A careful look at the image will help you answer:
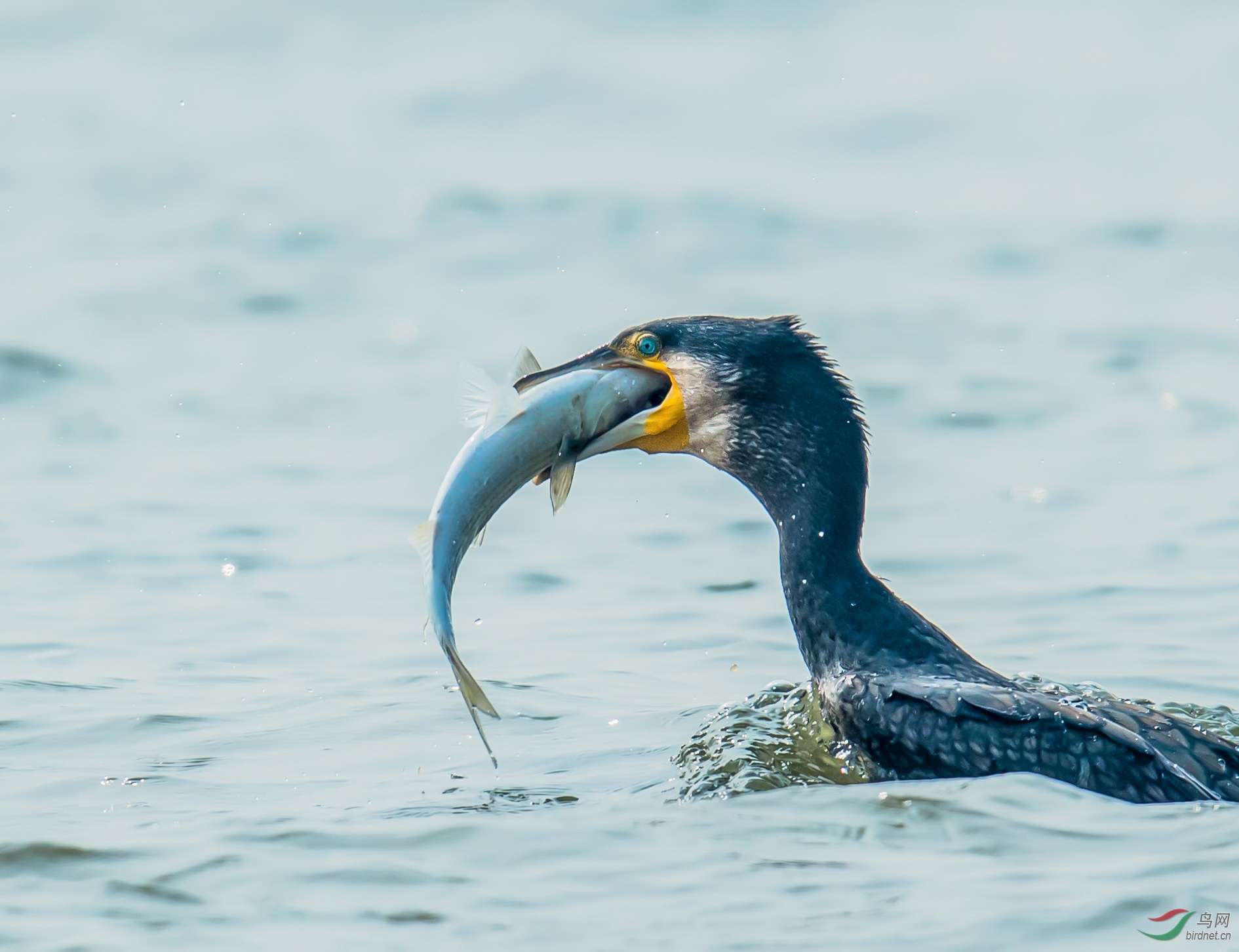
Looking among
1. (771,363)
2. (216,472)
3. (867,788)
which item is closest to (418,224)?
(216,472)

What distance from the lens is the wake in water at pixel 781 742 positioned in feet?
15.8

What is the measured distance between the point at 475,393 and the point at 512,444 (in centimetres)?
17

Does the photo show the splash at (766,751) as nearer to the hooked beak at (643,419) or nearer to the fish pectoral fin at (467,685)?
the fish pectoral fin at (467,685)

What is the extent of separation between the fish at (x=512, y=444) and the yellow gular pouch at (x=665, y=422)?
23mm

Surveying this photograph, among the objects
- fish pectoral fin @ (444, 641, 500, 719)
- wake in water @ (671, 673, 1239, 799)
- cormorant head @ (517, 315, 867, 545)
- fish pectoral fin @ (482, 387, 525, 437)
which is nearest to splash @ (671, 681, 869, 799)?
wake in water @ (671, 673, 1239, 799)

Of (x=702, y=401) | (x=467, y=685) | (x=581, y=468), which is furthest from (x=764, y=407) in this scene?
(x=581, y=468)

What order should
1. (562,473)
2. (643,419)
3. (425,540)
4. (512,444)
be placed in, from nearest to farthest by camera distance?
1. (425,540)
2. (512,444)
3. (562,473)
4. (643,419)

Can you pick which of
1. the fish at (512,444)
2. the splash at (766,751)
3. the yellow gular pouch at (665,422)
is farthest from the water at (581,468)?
the yellow gular pouch at (665,422)

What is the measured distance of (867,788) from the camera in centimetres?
435

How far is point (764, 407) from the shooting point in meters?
5.17

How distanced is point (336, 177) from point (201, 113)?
1824 millimetres

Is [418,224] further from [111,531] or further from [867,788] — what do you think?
[867,788]

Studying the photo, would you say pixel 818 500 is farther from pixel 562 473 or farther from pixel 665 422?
pixel 562 473

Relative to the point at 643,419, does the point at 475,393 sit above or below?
above
